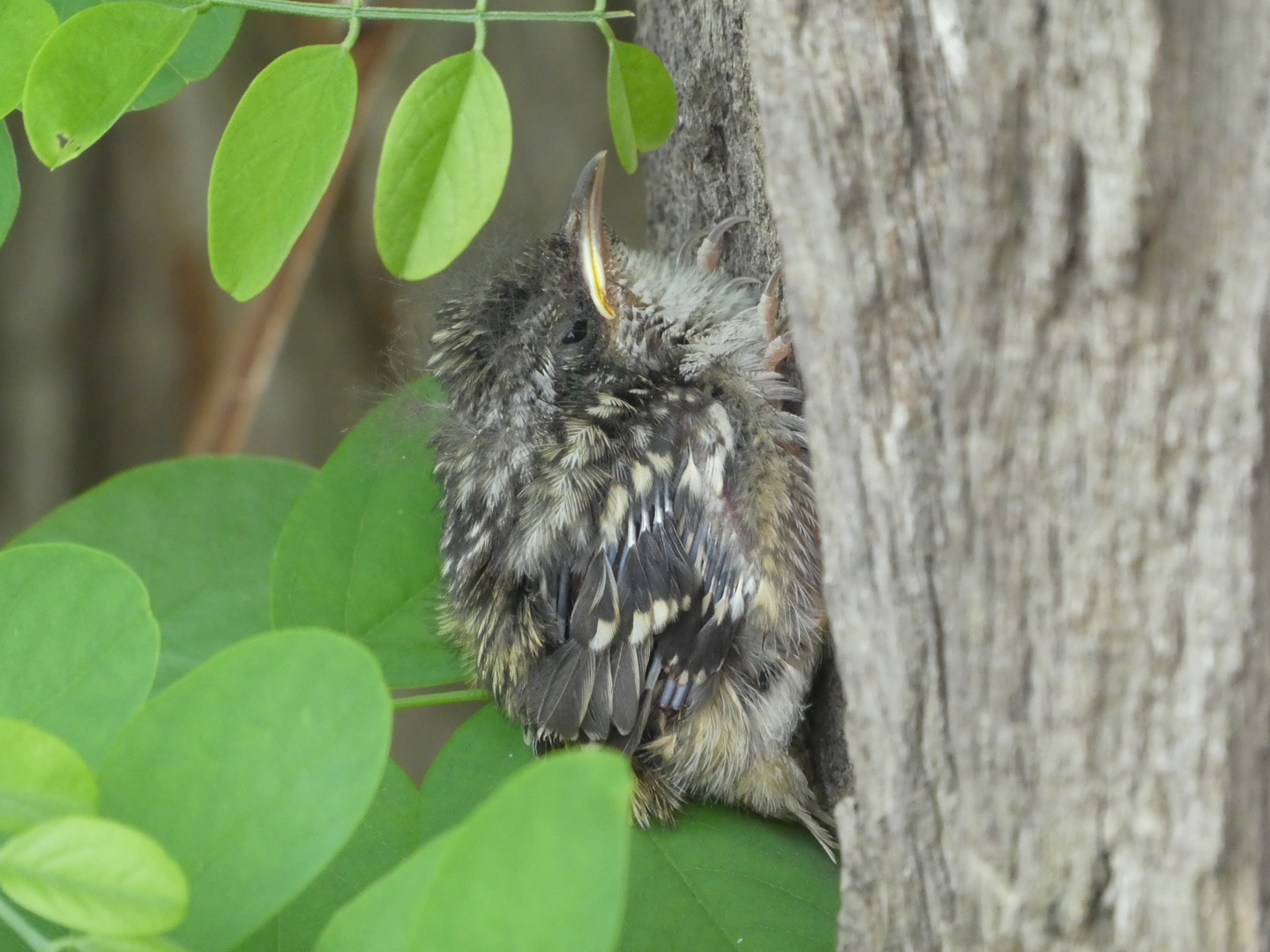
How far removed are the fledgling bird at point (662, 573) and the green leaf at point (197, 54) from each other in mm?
333

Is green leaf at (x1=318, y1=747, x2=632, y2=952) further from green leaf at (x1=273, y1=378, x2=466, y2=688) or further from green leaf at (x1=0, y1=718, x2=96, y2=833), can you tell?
green leaf at (x1=273, y1=378, x2=466, y2=688)

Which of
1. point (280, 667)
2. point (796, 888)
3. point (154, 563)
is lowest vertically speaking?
point (796, 888)

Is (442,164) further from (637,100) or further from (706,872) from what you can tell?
(706,872)

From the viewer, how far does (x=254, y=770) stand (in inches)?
21.0

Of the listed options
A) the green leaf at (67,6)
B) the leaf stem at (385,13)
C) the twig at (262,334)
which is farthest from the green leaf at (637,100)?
the twig at (262,334)

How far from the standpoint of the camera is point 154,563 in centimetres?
107

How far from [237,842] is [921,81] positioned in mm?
520

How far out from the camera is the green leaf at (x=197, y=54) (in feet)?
2.66

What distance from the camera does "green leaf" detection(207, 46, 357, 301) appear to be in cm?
72

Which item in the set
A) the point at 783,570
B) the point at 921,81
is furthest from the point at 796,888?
the point at 921,81

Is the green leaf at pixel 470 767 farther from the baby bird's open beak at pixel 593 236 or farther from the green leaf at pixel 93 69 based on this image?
the green leaf at pixel 93 69

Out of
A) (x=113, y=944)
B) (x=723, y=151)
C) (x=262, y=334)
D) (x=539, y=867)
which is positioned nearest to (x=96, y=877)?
(x=113, y=944)

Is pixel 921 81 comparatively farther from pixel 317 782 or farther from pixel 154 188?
Answer: pixel 154 188

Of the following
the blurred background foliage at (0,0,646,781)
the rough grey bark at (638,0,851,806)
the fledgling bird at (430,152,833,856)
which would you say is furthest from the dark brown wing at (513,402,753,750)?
the blurred background foliage at (0,0,646,781)
